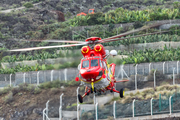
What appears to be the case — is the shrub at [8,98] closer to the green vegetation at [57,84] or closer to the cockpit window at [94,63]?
the green vegetation at [57,84]

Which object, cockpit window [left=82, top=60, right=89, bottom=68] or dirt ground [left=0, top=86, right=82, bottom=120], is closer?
cockpit window [left=82, top=60, right=89, bottom=68]

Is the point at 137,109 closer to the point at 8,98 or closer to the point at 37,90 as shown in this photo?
the point at 37,90

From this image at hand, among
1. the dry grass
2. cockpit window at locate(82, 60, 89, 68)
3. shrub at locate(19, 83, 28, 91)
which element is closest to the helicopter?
cockpit window at locate(82, 60, 89, 68)

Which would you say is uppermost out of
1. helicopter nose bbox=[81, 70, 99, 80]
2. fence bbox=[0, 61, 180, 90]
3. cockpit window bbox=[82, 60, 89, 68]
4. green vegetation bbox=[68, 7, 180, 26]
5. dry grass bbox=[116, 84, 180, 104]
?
green vegetation bbox=[68, 7, 180, 26]

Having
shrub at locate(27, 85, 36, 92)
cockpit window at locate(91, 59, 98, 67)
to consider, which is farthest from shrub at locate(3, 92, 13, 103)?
cockpit window at locate(91, 59, 98, 67)

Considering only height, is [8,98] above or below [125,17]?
below

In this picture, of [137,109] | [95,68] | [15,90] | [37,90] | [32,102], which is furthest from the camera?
[15,90]

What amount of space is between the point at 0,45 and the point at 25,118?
96.7ft

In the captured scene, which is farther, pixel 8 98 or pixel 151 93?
pixel 8 98

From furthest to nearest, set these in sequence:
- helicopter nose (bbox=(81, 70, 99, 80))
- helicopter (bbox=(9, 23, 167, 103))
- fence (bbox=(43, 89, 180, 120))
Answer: fence (bbox=(43, 89, 180, 120)) < helicopter (bbox=(9, 23, 167, 103)) < helicopter nose (bbox=(81, 70, 99, 80))

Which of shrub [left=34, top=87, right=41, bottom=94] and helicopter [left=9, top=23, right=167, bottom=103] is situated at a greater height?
helicopter [left=9, top=23, right=167, bottom=103]

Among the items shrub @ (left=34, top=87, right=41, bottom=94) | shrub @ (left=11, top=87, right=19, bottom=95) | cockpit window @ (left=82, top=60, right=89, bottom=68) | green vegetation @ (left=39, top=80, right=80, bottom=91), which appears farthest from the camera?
shrub @ (left=11, top=87, right=19, bottom=95)

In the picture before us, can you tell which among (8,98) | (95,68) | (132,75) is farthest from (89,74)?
(8,98)

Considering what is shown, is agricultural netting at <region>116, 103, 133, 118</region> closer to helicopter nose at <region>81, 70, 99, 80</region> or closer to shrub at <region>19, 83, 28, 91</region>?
helicopter nose at <region>81, 70, 99, 80</region>
